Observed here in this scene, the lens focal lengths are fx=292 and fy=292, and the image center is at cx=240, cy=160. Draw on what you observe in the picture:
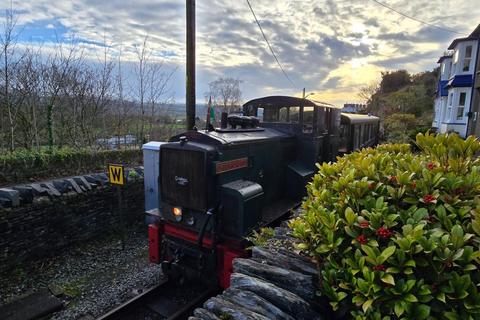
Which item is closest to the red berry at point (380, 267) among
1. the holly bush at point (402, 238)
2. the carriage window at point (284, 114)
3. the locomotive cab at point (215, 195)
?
the holly bush at point (402, 238)

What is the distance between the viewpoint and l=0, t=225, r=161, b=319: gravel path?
186 inches

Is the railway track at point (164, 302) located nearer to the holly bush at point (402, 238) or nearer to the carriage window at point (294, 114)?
the holly bush at point (402, 238)

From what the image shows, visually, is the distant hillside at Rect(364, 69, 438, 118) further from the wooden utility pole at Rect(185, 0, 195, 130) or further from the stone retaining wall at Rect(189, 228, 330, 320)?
the stone retaining wall at Rect(189, 228, 330, 320)

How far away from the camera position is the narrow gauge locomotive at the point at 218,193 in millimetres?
4398

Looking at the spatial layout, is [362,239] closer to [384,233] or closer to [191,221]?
[384,233]

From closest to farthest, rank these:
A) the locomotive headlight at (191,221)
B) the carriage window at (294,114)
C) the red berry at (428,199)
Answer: the red berry at (428,199) → the locomotive headlight at (191,221) → the carriage window at (294,114)

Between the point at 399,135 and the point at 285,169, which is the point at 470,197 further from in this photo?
the point at 399,135

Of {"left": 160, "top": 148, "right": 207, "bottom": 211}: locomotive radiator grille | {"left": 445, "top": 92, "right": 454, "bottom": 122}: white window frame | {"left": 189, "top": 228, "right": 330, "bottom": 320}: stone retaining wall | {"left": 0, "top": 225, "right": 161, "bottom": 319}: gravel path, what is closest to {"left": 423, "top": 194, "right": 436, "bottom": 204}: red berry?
{"left": 189, "top": 228, "right": 330, "bottom": 320}: stone retaining wall

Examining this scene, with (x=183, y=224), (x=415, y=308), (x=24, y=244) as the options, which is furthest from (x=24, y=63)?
(x=415, y=308)

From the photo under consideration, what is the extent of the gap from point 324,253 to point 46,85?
34.1ft

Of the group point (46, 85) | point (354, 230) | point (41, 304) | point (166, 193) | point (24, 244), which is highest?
point (46, 85)

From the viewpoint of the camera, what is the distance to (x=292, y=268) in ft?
8.12

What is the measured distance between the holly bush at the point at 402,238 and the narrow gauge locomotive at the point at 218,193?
77.4 inches

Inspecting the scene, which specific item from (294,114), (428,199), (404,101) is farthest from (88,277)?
(404,101)
